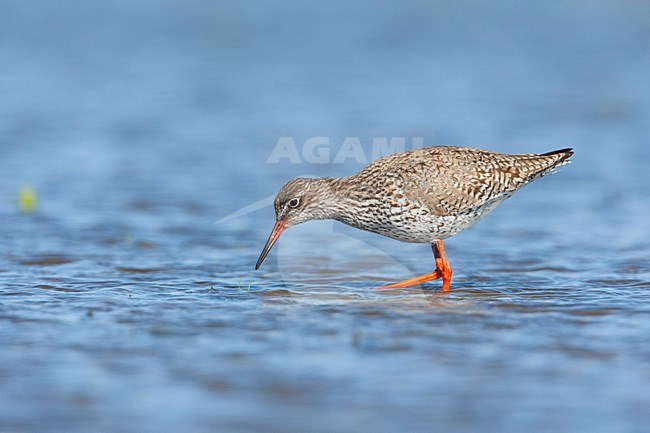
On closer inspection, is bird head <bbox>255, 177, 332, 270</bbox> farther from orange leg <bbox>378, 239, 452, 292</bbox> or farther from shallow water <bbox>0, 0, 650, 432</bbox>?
orange leg <bbox>378, 239, 452, 292</bbox>

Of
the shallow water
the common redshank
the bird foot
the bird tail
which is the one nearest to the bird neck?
the common redshank

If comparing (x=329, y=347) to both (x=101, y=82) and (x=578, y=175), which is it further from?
(x=101, y=82)

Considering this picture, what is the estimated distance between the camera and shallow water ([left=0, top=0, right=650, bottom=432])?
6.81m

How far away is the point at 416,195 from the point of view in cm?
989

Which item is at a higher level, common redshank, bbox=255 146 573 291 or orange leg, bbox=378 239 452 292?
common redshank, bbox=255 146 573 291

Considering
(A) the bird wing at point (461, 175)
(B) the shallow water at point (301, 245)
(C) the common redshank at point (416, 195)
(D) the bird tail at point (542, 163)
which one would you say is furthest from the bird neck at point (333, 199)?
(D) the bird tail at point (542, 163)

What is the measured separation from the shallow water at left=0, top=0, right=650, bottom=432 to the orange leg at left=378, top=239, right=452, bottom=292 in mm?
104

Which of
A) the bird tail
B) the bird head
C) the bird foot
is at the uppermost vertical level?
the bird tail

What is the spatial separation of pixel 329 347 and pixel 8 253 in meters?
4.71

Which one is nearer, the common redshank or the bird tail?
the common redshank

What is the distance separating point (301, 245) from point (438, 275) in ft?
6.67

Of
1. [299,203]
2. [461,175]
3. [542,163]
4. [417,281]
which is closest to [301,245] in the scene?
[299,203]

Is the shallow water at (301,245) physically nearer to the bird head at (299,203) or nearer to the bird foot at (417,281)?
the bird foot at (417,281)

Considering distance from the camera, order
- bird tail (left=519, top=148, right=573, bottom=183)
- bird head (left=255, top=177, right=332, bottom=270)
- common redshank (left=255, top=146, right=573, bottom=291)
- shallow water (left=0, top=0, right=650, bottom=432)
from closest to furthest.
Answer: shallow water (left=0, top=0, right=650, bottom=432) → common redshank (left=255, top=146, right=573, bottom=291) → bird head (left=255, top=177, right=332, bottom=270) → bird tail (left=519, top=148, right=573, bottom=183)
